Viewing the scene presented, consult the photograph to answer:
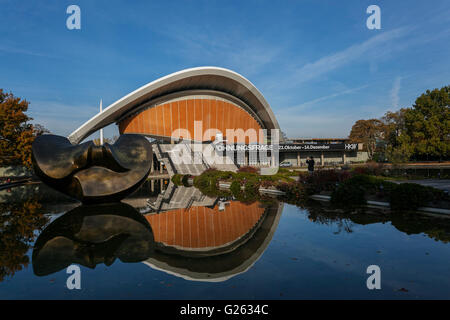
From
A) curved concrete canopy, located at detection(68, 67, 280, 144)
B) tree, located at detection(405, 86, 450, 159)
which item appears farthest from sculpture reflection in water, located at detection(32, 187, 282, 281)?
tree, located at detection(405, 86, 450, 159)

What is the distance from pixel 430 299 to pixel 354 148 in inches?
2066

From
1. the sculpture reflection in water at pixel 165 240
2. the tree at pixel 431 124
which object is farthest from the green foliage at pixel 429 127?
the sculpture reflection in water at pixel 165 240

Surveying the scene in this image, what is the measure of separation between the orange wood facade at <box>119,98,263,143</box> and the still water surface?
96.0ft

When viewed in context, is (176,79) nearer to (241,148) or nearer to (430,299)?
(241,148)

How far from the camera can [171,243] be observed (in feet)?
23.6

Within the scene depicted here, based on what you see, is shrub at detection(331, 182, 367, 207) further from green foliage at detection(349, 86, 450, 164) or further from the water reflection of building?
green foliage at detection(349, 86, 450, 164)

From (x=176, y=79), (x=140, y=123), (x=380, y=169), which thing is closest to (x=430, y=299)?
(x=380, y=169)

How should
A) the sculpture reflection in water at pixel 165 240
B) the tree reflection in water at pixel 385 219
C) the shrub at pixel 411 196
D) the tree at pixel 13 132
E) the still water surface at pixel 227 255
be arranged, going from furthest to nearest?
the tree at pixel 13 132, the shrub at pixel 411 196, the tree reflection in water at pixel 385 219, the sculpture reflection in water at pixel 165 240, the still water surface at pixel 227 255

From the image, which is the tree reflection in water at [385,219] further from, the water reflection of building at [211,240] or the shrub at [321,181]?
the shrub at [321,181]

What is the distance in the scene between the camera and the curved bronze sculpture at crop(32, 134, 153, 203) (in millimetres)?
11375

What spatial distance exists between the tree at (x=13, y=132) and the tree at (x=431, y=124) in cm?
5301

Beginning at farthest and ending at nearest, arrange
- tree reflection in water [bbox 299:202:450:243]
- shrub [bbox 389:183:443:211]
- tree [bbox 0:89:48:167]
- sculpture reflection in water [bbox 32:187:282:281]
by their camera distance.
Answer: tree [bbox 0:89:48:167] < shrub [bbox 389:183:443:211] < tree reflection in water [bbox 299:202:450:243] < sculpture reflection in water [bbox 32:187:282:281]

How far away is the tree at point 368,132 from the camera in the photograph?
64750 mm

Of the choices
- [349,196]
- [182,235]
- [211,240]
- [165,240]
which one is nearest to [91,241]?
[165,240]
